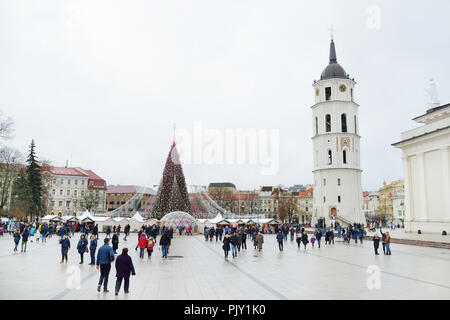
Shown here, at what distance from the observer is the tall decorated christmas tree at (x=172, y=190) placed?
44250 millimetres

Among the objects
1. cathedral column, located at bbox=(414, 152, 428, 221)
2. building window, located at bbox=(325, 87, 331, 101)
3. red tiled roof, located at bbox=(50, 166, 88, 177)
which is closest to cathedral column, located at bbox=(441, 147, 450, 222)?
cathedral column, located at bbox=(414, 152, 428, 221)

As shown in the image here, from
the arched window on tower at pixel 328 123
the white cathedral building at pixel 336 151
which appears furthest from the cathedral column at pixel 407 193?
the arched window on tower at pixel 328 123

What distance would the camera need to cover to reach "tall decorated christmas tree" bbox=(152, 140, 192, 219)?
44.2m

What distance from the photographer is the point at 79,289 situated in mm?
9992

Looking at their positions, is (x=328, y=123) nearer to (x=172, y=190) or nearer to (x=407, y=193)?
(x=407, y=193)

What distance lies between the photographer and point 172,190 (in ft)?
146

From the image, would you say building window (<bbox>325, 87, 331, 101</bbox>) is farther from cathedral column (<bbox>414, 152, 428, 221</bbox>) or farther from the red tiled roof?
the red tiled roof

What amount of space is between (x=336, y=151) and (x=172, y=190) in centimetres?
2921

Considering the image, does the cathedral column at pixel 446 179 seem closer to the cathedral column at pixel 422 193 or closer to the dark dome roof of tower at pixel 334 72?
the cathedral column at pixel 422 193
